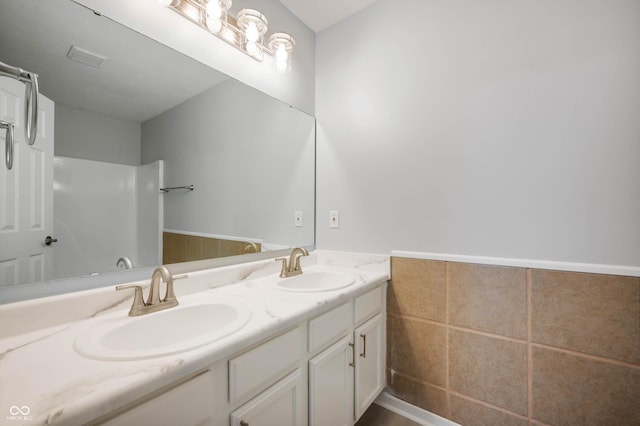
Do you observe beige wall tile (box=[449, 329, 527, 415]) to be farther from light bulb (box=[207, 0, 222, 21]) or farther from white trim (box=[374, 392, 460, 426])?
light bulb (box=[207, 0, 222, 21])

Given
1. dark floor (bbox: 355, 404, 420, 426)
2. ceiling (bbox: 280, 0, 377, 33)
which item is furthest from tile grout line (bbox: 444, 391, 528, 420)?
ceiling (bbox: 280, 0, 377, 33)

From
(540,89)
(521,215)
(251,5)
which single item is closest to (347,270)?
(521,215)

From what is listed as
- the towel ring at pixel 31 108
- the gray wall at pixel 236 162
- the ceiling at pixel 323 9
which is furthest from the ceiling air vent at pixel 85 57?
the ceiling at pixel 323 9

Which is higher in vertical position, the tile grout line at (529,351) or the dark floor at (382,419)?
the tile grout line at (529,351)

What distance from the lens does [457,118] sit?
140cm

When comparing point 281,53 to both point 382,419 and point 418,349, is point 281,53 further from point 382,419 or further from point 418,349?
point 382,419

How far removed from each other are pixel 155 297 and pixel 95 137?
0.60m

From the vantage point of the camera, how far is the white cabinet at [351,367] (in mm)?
1068

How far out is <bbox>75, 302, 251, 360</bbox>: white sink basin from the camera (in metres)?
0.67

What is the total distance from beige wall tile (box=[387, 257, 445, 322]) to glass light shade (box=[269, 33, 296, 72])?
4.24 feet

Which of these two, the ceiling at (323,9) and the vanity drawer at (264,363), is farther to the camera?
the ceiling at (323,9)

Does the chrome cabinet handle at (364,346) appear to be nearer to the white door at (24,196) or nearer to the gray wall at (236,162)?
the gray wall at (236,162)

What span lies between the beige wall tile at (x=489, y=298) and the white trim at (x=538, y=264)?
0.03m

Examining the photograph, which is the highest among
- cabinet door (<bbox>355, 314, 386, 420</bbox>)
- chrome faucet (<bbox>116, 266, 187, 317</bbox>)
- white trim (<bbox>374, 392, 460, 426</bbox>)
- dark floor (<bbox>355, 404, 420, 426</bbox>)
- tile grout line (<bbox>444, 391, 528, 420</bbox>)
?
chrome faucet (<bbox>116, 266, 187, 317</bbox>)
